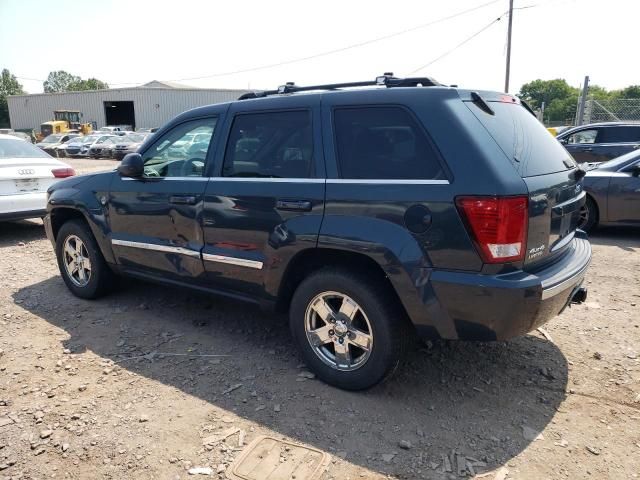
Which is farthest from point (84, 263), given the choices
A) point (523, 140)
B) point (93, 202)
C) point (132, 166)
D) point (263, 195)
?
point (523, 140)

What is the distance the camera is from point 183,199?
12.7ft

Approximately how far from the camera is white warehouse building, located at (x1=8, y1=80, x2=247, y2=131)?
166 ft

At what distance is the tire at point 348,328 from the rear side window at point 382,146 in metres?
0.67

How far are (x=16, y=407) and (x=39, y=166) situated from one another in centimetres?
554

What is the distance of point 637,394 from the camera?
323 cm

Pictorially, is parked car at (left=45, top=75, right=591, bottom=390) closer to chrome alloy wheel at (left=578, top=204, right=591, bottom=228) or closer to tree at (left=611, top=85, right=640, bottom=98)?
chrome alloy wheel at (left=578, top=204, right=591, bottom=228)

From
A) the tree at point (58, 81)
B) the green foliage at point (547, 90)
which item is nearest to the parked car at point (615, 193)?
the green foliage at point (547, 90)

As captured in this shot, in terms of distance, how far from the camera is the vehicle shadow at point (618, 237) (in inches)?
272

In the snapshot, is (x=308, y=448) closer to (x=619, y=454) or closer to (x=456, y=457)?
(x=456, y=457)

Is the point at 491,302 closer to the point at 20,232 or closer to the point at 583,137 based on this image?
the point at 20,232

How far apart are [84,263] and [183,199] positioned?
1765mm

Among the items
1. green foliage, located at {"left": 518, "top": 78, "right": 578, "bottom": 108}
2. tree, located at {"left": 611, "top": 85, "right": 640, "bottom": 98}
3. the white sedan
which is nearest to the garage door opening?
the white sedan

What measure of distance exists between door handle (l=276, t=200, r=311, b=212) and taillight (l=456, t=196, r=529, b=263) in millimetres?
968

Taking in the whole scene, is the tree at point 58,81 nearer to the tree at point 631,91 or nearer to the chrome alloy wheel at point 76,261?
the tree at point 631,91
